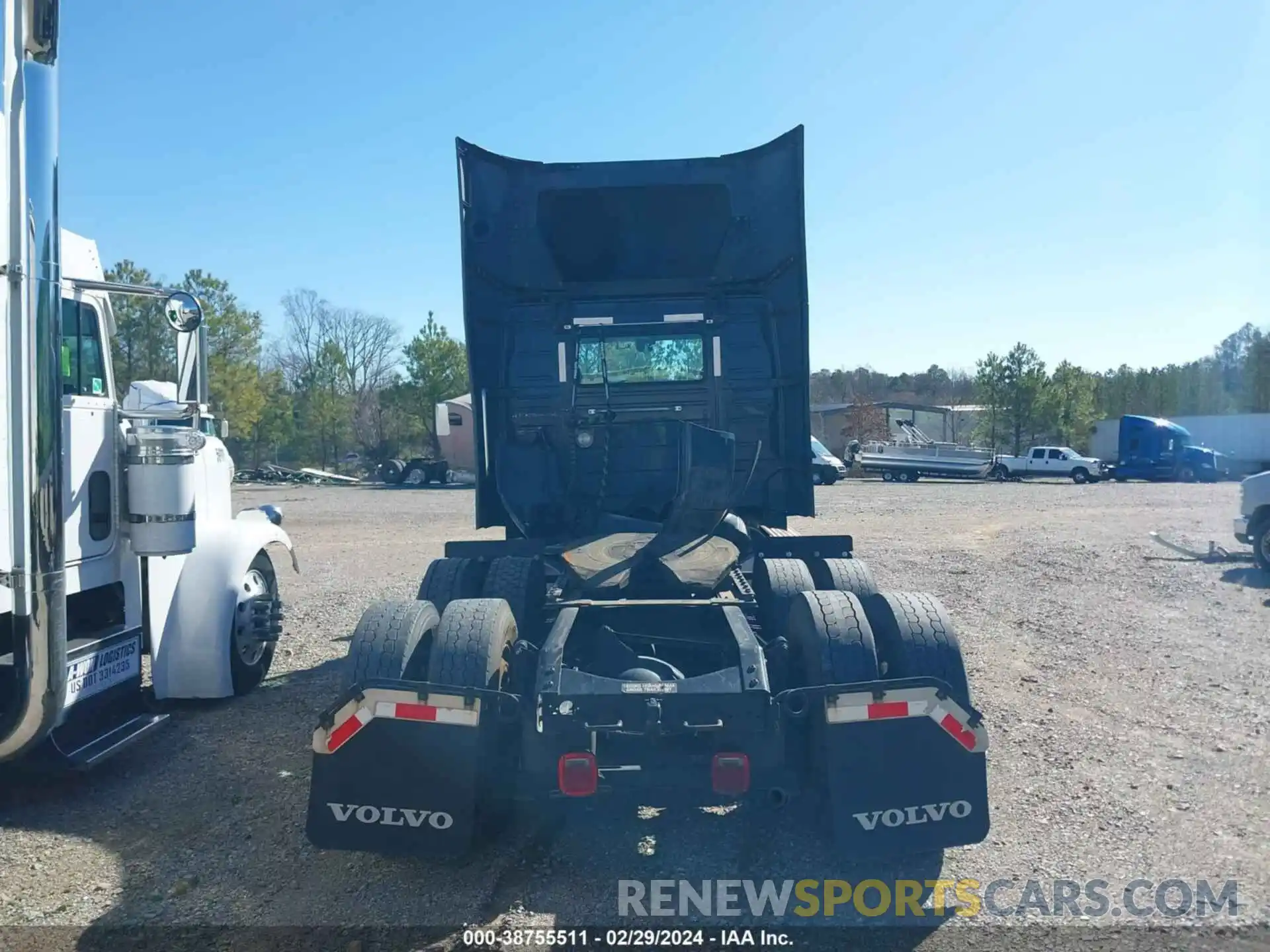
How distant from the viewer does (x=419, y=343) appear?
47.0 metres

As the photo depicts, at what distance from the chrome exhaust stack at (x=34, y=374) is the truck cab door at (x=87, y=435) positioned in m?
0.36

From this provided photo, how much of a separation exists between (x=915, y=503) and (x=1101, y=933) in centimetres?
2348

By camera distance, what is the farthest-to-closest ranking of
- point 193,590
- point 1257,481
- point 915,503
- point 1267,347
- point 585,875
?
1. point 1267,347
2. point 915,503
3. point 1257,481
4. point 193,590
5. point 585,875

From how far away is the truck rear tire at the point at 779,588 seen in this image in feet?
17.8

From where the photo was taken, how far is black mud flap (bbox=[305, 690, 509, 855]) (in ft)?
12.7

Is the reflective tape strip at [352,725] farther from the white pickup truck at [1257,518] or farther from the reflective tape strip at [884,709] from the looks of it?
the white pickup truck at [1257,518]

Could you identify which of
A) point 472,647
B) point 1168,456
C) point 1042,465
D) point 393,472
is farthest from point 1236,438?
point 472,647

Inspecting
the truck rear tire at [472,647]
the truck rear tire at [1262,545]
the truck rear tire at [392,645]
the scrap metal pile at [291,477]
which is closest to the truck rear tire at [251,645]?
the truck rear tire at [392,645]

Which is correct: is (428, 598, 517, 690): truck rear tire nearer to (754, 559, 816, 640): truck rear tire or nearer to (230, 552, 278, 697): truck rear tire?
(754, 559, 816, 640): truck rear tire

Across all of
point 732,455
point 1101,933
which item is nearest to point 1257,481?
point 732,455

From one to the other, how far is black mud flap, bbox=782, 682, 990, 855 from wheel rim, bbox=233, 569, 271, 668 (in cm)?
448

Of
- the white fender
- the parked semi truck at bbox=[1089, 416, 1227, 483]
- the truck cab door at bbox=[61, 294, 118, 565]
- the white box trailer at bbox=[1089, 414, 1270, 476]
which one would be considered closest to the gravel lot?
the white fender

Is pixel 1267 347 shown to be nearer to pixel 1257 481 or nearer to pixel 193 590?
pixel 1257 481

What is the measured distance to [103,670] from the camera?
17.6ft
